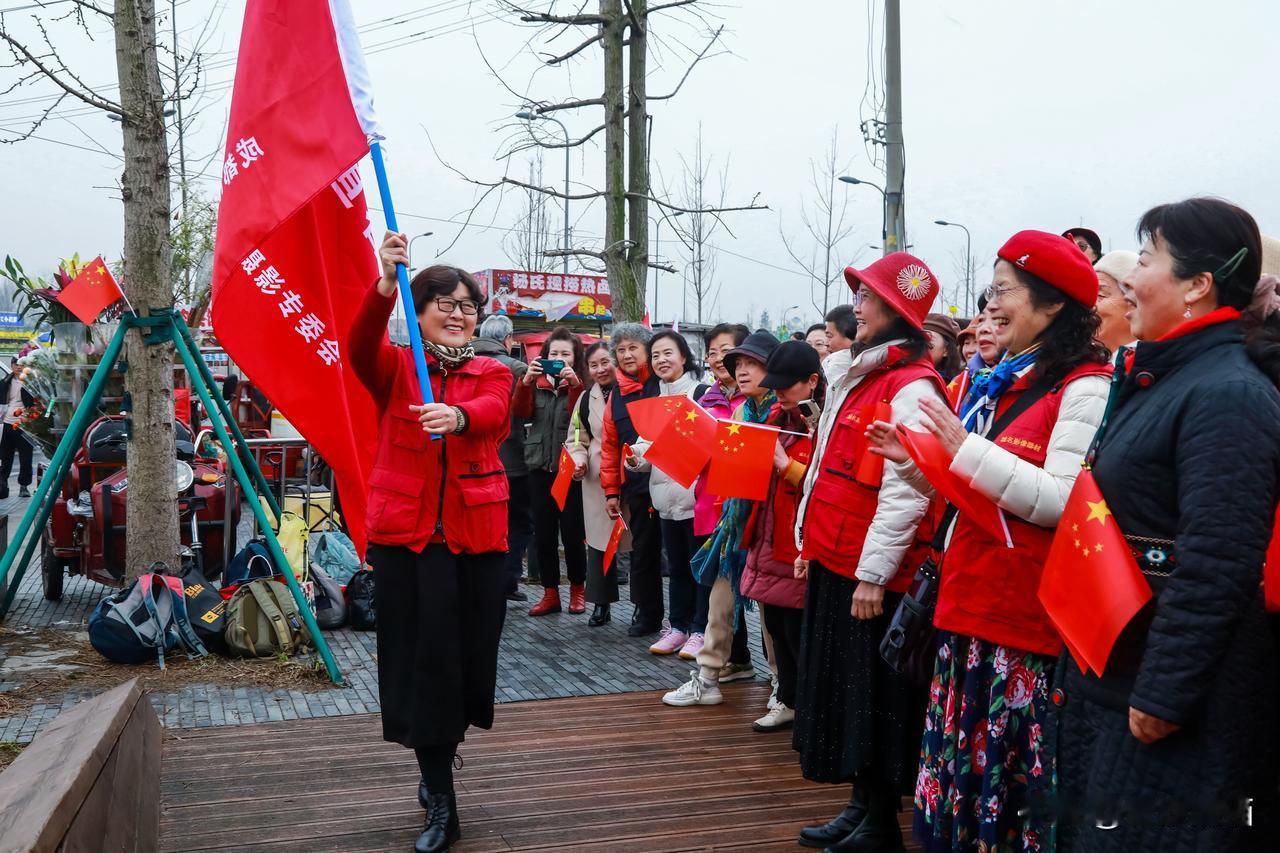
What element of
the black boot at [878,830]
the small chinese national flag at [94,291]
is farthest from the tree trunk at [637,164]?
the black boot at [878,830]

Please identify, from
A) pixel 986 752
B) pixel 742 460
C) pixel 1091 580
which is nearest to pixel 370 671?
pixel 742 460

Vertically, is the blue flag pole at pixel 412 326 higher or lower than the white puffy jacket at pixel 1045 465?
higher

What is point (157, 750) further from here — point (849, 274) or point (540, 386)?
point (540, 386)

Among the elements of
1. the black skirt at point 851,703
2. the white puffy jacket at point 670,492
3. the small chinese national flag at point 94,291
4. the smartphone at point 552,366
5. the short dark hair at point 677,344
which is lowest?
the black skirt at point 851,703

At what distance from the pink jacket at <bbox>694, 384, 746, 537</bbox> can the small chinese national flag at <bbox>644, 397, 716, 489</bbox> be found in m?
0.75

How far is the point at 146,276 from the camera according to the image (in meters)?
6.66

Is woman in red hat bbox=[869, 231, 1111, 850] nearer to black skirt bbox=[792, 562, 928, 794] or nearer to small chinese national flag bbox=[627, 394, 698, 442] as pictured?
black skirt bbox=[792, 562, 928, 794]

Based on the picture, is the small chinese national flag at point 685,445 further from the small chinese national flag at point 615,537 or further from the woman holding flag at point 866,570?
the small chinese national flag at point 615,537

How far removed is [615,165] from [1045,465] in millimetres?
8613

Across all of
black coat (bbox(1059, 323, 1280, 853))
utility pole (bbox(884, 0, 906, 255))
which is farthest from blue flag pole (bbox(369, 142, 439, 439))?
utility pole (bbox(884, 0, 906, 255))

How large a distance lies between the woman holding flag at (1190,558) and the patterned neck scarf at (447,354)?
2.30 meters

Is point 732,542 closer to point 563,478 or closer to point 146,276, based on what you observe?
point 563,478

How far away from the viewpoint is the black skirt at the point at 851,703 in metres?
3.72

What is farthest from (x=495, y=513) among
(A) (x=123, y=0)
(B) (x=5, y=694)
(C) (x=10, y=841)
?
(A) (x=123, y=0)
